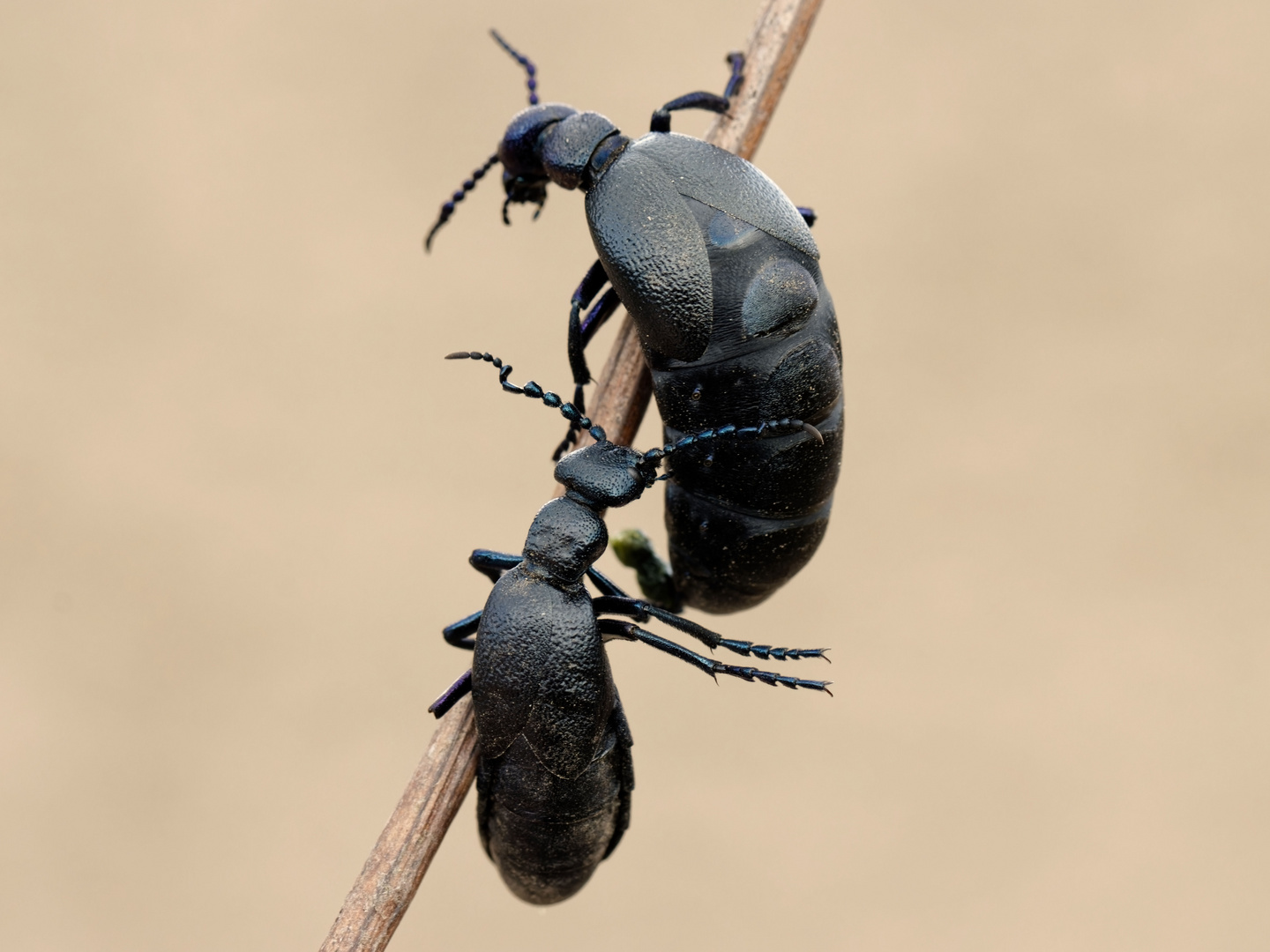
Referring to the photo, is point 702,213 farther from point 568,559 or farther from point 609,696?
point 609,696

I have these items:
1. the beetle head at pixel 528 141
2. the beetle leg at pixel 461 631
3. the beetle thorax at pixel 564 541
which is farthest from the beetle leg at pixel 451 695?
the beetle head at pixel 528 141

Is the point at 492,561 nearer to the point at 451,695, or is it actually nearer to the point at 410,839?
the point at 451,695

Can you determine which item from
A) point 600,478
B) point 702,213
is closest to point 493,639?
point 600,478

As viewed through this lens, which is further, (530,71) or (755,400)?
(530,71)

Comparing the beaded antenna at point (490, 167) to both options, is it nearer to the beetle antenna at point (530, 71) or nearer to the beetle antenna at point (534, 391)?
the beetle antenna at point (530, 71)

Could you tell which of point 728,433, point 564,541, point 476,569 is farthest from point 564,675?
point 728,433

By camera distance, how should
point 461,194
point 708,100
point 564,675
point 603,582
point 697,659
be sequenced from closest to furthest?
point 564,675
point 697,659
point 603,582
point 708,100
point 461,194

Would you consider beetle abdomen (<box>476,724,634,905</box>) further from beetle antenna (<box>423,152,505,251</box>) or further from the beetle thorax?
beetle antenna (<box>423,152,505,251</box>)
